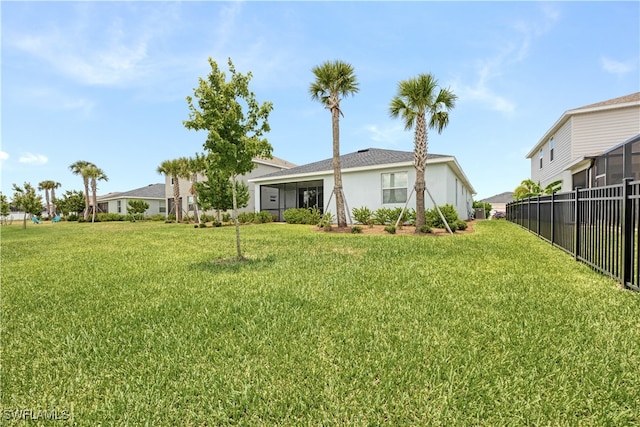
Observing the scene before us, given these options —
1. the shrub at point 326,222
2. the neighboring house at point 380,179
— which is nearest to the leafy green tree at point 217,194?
the neighboring house at point 380,179

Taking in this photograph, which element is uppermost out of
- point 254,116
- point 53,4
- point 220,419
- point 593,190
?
point 53,4

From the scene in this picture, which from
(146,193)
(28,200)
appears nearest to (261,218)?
(28,200)

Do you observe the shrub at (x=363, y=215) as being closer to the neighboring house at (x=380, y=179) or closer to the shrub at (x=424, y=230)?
the neighboring house at (x=380, y=179)

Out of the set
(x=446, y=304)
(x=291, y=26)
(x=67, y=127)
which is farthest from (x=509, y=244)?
(x=67, y=127)

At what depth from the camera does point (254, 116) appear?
6.97m

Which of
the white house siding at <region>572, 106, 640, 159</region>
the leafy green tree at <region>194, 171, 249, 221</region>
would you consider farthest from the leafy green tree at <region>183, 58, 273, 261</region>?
the white house siding at <region>572, 106, 640, 159</region>

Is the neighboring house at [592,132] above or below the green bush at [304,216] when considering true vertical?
above

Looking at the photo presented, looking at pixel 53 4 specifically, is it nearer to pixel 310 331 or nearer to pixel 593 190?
pixel 310 331

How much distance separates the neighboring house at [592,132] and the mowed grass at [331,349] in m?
13.9

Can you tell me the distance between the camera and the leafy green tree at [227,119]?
6.50 m

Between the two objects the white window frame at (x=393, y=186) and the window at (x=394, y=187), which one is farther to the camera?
the window at (x=394, y=187)

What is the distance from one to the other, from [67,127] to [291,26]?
11935 millimetres

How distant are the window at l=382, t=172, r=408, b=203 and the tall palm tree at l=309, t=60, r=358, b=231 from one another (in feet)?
10.5

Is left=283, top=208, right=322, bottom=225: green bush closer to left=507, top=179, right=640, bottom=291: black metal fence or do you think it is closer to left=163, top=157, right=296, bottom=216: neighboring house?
left=163, top=157, right=296, bottom=216: neighboring house
